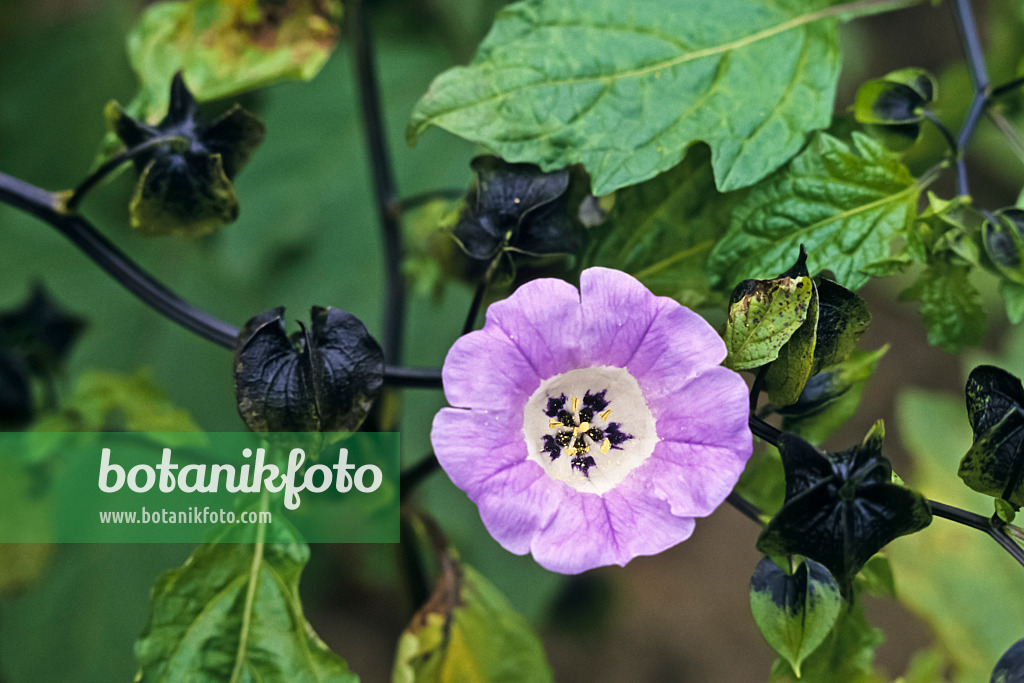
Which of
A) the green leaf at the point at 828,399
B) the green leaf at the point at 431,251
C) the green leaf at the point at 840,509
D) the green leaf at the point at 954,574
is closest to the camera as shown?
the green leaf at the point at 840,509

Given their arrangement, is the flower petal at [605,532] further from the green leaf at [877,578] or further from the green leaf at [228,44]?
the green leaf at [228,44]

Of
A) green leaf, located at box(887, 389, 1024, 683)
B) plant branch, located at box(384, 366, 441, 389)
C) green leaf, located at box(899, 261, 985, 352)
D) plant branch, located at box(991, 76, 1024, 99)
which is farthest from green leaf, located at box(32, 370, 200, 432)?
green leaf, located at box(887, 389, 1024, 683)

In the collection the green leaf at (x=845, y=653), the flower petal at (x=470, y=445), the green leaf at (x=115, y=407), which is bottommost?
A: the green leaf at (x=845, y=653)

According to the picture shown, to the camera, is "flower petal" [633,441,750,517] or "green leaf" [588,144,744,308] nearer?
"flower petal" [633,441,750,517]

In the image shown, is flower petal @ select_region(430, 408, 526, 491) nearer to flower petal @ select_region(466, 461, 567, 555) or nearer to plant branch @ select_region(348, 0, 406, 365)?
flower petal @ select_region(466, 461, 567, 555)

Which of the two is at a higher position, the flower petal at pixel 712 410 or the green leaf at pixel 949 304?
the green leaf at pixel 949 304

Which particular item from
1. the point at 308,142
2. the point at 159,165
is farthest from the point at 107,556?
the point at 159,165

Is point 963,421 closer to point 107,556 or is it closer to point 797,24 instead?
point 797,24

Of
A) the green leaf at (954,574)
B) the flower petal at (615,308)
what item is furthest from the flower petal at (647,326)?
the green leaf at (954,574)
